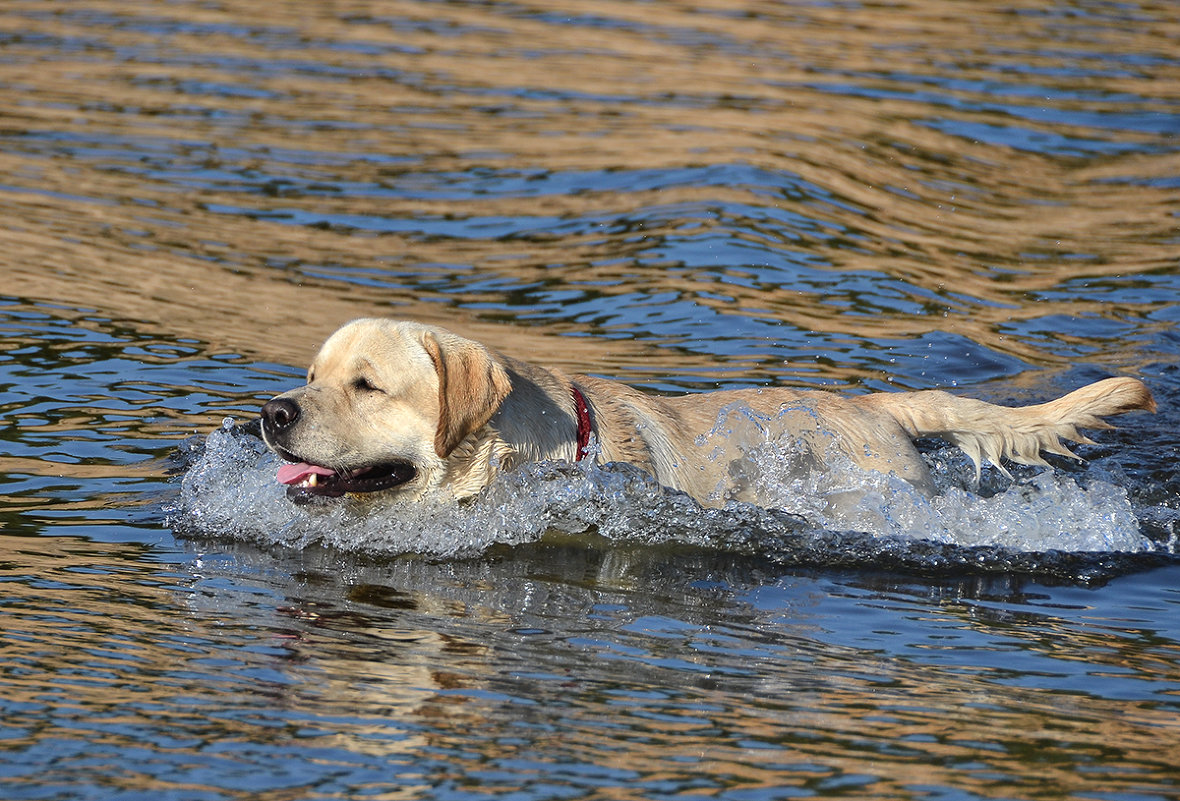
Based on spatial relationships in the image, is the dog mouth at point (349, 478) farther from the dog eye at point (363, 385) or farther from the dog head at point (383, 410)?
the dog eye at point (363, 385)

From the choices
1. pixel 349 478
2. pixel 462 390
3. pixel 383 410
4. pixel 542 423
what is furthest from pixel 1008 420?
pixel 349 478

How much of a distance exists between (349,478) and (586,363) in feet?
13.5

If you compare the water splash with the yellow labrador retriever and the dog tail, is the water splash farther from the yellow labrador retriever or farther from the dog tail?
the dog tail

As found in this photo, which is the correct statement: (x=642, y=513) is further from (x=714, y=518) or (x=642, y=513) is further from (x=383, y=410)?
(x=383, y=410)

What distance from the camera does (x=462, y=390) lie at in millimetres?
6832

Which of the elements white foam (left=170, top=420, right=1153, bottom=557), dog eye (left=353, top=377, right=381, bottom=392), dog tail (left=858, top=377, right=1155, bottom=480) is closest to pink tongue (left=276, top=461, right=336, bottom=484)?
white foam (left=170, top=420, right=1153, bottom=557)

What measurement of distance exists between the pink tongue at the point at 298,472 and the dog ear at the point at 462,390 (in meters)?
0.58

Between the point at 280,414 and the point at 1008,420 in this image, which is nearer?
the point at 280,414

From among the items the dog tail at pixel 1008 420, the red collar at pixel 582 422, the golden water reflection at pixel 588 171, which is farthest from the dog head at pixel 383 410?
the golden water reflection at pixel 588 171

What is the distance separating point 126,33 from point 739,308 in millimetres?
12934

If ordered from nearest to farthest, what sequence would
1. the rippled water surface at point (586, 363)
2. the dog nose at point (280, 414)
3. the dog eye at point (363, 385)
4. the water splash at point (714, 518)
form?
the rippled water surface at point (586, 363) < the dog nose at point (280, 414) < the dog eye at point (363, 385) < the water splash at point (714, 518)

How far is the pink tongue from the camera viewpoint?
7.00m

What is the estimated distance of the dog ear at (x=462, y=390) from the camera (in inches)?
268

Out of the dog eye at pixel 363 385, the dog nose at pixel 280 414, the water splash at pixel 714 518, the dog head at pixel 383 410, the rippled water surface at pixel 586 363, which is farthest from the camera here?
the water splash at pixel 714 518
